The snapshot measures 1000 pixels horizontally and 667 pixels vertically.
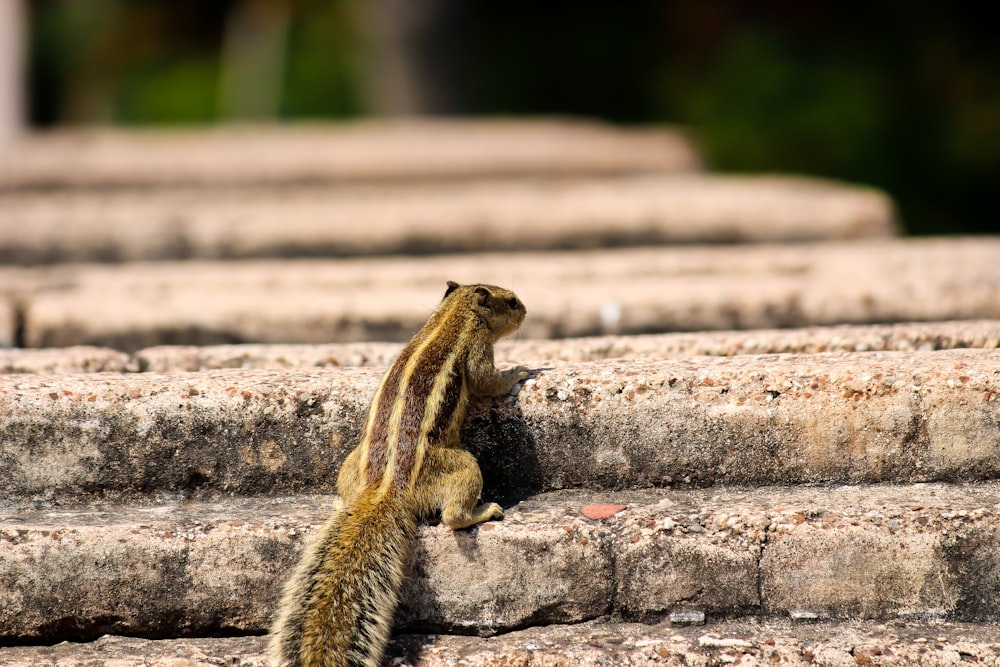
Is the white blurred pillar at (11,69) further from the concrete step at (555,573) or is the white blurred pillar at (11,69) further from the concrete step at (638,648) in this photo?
the concrete step at (638,648)

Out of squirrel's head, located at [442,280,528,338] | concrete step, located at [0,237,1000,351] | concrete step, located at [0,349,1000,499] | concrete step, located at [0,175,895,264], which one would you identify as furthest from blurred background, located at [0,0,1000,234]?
concrete step, located at [0,349,1000,499]

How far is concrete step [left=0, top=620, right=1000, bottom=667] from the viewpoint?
2.55m

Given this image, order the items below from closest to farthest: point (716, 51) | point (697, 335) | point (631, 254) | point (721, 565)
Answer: point (721, 565) < point (697, 335) < point (631, 254) < point (716, 51)

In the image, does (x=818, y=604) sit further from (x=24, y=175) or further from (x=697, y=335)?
(x=24, y=175)

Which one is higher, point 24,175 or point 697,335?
point 24,175

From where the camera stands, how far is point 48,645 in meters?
2.70

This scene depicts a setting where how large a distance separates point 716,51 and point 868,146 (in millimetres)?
3130

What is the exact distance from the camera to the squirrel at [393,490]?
2451mm

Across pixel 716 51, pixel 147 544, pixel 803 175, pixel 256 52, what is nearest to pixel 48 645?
pixel 147 544

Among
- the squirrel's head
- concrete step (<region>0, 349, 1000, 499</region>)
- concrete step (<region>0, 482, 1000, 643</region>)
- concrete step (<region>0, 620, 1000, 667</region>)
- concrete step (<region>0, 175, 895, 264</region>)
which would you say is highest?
concrete step (<region>0, 175, 895, 264</region>)

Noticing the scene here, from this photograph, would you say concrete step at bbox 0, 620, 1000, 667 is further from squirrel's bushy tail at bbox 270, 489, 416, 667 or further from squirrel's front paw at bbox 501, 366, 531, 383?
squirrel's front paw at bbox 501, 366, 531, 383

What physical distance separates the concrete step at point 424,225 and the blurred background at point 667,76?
4.36 metres

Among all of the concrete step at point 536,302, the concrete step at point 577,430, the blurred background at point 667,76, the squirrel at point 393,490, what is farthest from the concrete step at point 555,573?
the blurred background at point 667,76

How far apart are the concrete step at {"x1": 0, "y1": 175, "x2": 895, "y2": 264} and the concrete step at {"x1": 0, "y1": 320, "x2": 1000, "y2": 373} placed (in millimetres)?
2144
